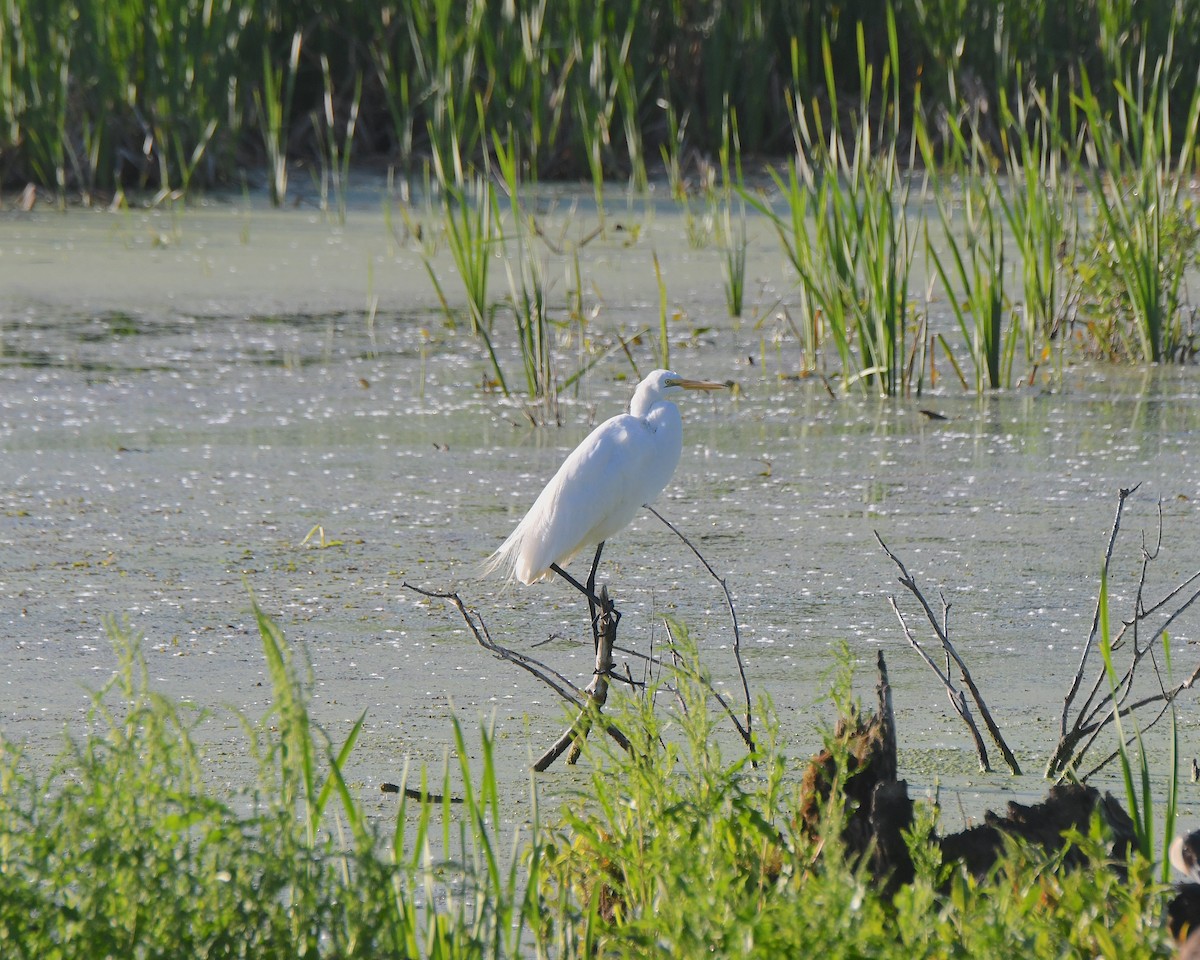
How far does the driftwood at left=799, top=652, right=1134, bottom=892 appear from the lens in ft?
5.23

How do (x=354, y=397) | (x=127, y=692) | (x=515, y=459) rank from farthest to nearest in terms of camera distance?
(x=354, y=397) < (x=515, y=459) < (x=127, y=692)

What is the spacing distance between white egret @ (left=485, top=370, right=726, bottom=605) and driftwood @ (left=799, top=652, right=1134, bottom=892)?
939 mm

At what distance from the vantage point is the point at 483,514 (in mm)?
3367

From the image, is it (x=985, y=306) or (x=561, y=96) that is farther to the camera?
(x=561, y=96)

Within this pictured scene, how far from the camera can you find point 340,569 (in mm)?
2994

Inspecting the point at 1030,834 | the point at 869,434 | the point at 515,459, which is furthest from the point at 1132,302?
the point at 1030,834

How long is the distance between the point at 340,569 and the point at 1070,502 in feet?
4.74

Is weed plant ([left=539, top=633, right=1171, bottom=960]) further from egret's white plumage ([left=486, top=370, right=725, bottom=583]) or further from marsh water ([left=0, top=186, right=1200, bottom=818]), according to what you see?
egret's white plumage ([left=486, top=370, right=725, bottom=583])

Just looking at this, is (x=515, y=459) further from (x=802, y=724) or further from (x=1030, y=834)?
(x=1030, y=834)

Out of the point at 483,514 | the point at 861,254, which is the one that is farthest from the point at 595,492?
the point at 861,254

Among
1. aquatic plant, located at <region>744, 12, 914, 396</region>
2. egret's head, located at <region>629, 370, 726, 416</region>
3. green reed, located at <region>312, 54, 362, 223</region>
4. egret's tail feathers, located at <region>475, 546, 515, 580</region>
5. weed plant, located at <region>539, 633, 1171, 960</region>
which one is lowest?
egret's tail feathers, located at <region>475, 546, 515, 580</region>

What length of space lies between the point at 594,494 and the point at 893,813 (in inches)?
46.6

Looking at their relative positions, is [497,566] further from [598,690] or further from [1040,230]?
[1040,230]

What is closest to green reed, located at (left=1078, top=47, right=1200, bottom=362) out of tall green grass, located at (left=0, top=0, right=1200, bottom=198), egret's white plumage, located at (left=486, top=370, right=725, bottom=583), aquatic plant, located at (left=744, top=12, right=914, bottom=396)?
aquatic plant, located at (left=744, top=12, right=914, bottom=396)
